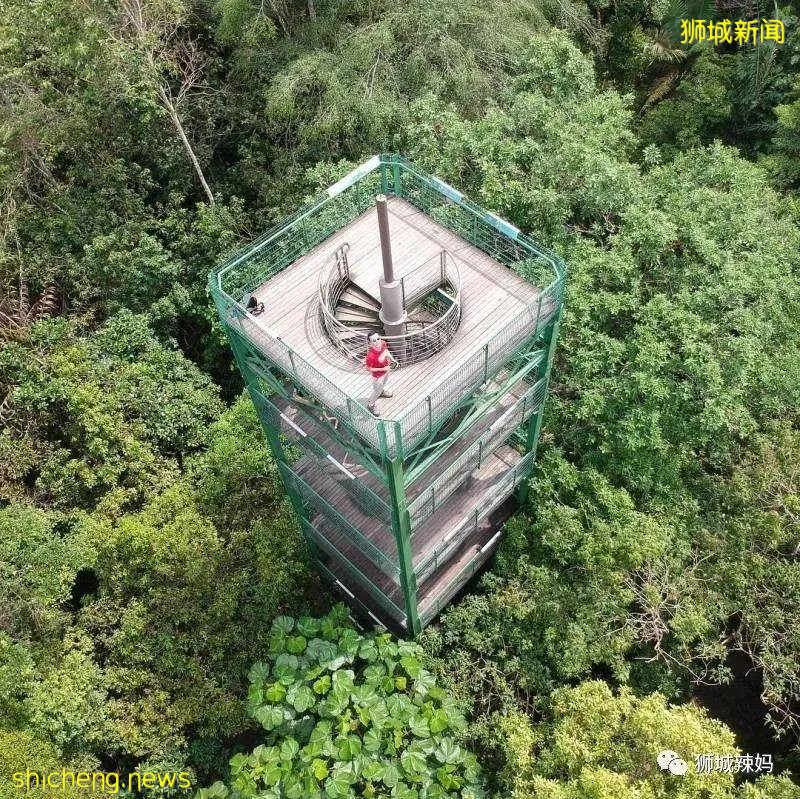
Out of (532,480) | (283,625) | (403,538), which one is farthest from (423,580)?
(403,538)

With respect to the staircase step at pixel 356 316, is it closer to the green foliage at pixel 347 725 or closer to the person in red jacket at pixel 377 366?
the person in red jacket at pixel 377 366

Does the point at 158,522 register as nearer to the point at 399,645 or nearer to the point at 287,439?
the point at 287,439

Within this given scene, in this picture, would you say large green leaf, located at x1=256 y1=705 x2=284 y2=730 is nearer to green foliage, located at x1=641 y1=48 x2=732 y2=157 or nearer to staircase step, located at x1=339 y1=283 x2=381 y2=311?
staircase step, located at x1=339 y1=283 x2=381 y2=311

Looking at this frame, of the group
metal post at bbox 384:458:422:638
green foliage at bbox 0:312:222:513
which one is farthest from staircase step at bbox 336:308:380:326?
green foliage at bbox 0:312:222:513

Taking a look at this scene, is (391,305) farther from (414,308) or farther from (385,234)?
(385,234)

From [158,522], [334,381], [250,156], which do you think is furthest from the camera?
[250,156]

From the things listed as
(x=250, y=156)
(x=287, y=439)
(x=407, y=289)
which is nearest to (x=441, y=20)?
(x=250, y=156)
